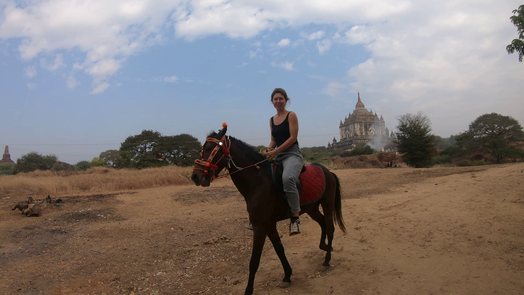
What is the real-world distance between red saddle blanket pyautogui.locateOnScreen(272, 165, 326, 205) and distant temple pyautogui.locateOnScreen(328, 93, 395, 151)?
67.3 metres

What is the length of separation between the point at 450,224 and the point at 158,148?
3369cm

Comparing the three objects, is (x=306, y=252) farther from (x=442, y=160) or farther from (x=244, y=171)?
(x=442, y=160)

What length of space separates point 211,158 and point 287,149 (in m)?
1.19

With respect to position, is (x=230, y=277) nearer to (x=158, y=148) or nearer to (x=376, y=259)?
(x=376, y=259)

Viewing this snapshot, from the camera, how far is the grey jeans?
12.4 feet

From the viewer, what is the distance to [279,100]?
4121 mm

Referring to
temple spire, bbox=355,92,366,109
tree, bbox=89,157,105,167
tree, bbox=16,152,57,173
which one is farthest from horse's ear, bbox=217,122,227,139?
temple spire, bbox=355,92,366,109

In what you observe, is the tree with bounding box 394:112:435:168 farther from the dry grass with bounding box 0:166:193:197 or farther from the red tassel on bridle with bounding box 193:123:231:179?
the red tassel on bridle with bounding box 193:123:231:179

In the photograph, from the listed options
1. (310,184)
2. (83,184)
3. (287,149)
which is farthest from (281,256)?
(83,184)

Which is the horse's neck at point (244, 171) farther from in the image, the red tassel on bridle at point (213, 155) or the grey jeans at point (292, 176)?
the grey jeans at point (292, 176)

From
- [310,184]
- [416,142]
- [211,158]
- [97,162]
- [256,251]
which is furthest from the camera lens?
[97,162]

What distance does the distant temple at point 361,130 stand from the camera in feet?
230

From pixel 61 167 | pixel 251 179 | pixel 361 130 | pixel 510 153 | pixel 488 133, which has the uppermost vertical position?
pixel 361 130

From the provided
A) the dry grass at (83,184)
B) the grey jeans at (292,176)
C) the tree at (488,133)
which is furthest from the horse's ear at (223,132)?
the tree at (488,133)
